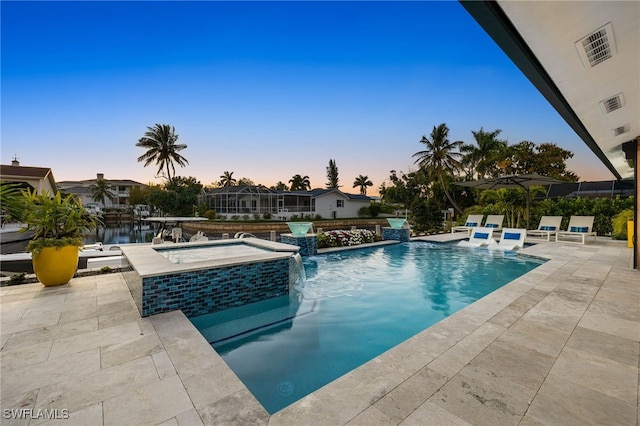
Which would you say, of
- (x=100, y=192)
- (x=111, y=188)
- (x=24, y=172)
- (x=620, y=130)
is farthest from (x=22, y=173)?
(x=111, y=188)

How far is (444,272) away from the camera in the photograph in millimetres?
7055

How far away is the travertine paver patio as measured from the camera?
5.86ft

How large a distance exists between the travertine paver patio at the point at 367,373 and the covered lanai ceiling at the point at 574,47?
9.59 ft

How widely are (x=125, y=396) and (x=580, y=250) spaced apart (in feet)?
37.7

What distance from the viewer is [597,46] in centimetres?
323

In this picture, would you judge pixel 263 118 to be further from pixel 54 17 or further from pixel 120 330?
pixel 120 330

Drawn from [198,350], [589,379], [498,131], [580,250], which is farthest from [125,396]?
[498,131]

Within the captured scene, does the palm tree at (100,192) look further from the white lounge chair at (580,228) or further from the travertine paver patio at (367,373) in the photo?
the white lounge chair at (580,228)

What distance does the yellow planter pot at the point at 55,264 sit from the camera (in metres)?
4.47

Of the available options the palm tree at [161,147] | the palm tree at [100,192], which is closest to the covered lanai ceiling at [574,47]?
the palm tree at [161,147]

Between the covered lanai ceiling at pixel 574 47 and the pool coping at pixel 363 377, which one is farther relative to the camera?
the covered lanai ceiling at pixel 574 47

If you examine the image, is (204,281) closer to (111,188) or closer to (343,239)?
(343,239)

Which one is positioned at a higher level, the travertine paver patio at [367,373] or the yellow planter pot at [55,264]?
the yellow planter pot at [55,264]

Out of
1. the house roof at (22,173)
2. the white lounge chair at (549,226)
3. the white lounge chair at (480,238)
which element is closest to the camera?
the white lounge chair at (480,238)
